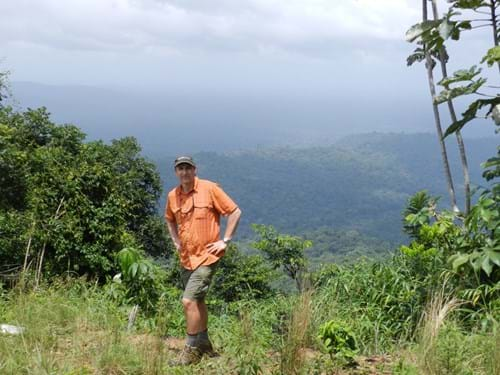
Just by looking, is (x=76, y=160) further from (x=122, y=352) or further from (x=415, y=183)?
(x=415, y=183)

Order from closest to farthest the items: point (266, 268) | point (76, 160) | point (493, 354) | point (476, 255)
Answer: point (493, 354) → point (476, 255) → point (76, 160) → point (266, 268)

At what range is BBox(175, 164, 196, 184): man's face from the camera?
3.87 metres

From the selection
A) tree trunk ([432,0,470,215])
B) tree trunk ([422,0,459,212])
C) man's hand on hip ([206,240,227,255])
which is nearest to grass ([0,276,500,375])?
man's hand on hip ([206,240,227,255])

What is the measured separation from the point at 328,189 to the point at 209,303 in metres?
170

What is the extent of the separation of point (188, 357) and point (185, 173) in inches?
45.1

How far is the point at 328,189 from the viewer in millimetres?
177125

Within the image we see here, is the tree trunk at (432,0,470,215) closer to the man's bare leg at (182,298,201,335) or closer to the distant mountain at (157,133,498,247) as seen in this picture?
the man's bare leg at (182,298,201,335)

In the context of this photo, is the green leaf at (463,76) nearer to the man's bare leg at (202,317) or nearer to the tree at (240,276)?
the man's bare leg at (202,317)

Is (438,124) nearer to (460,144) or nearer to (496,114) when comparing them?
(460,144)

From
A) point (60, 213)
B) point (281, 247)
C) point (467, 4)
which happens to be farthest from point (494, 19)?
point (281, 247)

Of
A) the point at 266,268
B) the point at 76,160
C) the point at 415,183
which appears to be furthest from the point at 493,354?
the point at 415,183

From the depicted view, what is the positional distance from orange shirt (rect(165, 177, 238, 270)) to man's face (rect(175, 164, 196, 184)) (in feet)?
0.19

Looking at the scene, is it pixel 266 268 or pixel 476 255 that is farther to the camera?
pixel 266 268

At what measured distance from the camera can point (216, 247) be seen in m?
3.77
